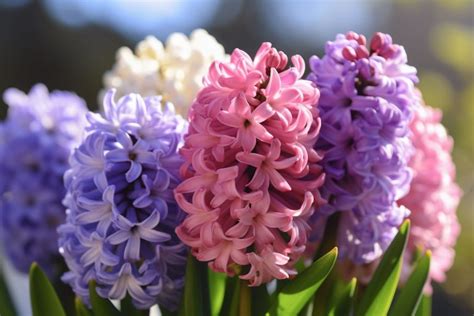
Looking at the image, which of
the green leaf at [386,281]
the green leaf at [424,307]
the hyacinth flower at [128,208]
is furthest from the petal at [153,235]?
the green leaf at [424,307]

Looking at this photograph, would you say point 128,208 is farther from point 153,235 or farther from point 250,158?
point 250,158

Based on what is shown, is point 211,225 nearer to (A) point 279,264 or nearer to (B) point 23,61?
(A) point 279,264

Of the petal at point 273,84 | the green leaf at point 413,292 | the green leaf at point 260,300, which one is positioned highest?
the petal at point 273,84

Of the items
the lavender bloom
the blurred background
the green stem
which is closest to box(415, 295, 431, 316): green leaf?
the lavender bloom

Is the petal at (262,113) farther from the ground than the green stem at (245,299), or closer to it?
farther from the ground

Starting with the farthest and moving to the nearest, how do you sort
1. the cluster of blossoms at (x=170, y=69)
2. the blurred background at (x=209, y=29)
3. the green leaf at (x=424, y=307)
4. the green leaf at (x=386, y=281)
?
the blurred background at (x=209, y=29) → the cluster of blossoms at (x=170, y=69) → the green leaf at (x=424, y=307) → the green leaf at (x=386, y=281)

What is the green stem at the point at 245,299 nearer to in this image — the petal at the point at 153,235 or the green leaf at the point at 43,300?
the petal at the point at 153,235
